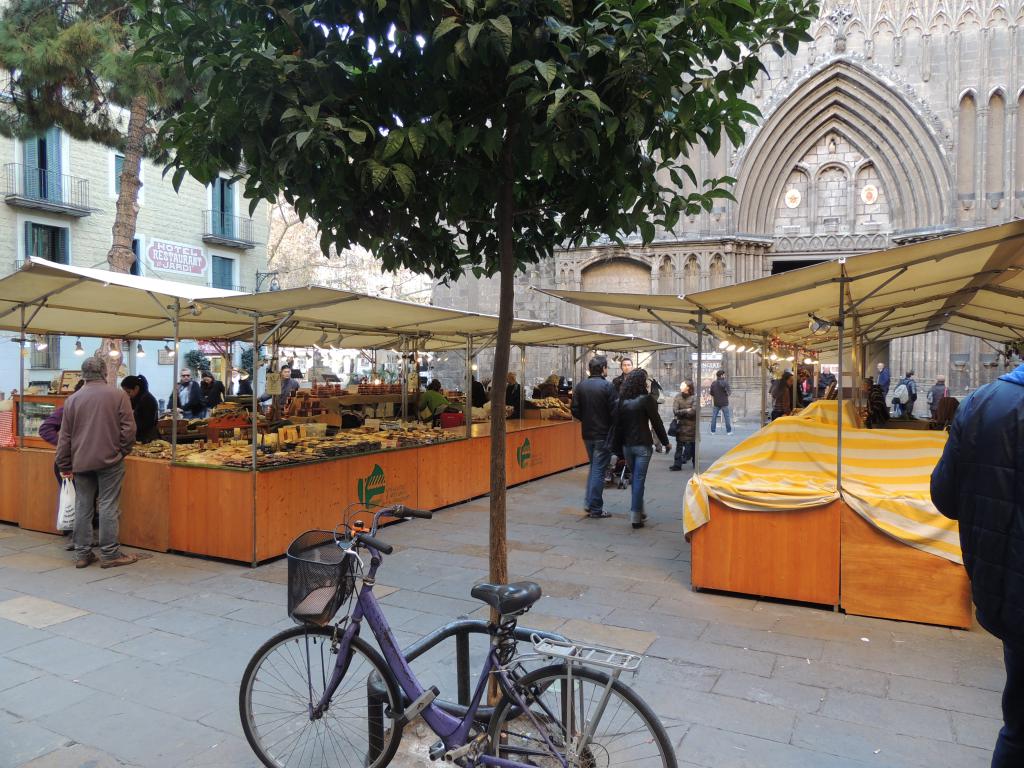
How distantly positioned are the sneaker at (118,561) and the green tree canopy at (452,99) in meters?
4.27

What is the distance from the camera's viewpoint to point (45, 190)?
21.1 meters

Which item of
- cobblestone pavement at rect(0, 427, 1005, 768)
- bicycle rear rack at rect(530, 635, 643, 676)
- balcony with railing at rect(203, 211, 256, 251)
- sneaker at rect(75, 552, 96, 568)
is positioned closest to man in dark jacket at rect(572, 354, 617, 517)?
cobblestone pavement at rect(0, 427, 1005, 768)

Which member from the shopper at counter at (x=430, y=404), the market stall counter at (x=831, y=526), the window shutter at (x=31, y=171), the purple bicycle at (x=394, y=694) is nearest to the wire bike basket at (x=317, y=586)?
the purple bicycle at (x=394, y=694)

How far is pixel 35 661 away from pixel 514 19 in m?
4.34

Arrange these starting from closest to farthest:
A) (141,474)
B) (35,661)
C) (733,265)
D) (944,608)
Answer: (35,661) → (944,608) → (141,474) → (733,265)

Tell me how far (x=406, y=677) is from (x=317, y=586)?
489 mm

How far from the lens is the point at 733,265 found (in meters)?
21.7

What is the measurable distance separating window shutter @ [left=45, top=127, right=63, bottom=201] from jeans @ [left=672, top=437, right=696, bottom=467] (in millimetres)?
19691

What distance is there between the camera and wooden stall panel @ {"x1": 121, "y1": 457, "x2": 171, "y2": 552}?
21.9 ft

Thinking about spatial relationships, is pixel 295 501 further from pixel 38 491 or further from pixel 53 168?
pixel 53 168

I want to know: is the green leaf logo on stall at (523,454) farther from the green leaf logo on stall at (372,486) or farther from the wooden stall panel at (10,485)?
the wooden stall panel at (10,485)

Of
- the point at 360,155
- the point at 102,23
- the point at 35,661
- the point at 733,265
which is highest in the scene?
the point at 102,23

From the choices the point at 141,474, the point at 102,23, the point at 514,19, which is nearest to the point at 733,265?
the point at 102,23

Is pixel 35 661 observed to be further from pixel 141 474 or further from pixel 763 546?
pixel 763 546
